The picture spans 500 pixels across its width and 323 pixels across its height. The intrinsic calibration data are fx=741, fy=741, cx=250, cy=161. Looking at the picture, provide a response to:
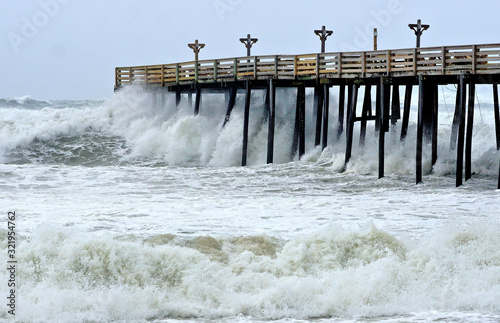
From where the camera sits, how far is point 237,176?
2356cm

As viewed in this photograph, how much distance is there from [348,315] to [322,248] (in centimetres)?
241

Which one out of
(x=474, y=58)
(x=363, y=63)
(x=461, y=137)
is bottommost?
(x=461, y=137)

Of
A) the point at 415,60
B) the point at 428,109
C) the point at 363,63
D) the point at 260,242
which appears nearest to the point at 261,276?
the point at 260,242

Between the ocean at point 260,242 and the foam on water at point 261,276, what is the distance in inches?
0.9

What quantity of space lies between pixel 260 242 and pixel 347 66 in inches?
493

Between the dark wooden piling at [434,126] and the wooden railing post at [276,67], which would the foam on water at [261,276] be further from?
the wooden railing post at [276,67]

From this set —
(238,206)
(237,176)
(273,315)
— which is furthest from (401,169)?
(273,315)

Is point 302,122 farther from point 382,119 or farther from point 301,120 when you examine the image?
point 382,119

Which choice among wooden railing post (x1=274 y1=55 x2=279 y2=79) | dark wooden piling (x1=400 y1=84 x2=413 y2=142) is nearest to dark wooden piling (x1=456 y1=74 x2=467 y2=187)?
dark wooden piling (x1=400 y1=84 x2=413 y2=142)

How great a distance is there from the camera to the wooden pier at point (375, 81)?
20.3 m

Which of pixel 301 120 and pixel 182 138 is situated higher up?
pixel 301 120

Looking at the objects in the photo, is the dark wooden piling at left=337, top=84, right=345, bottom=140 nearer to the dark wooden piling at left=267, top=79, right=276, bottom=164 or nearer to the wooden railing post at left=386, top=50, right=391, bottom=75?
the dark wooden piling at left=267, top=79, right=276, bottom=164

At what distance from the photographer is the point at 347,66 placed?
942 inches

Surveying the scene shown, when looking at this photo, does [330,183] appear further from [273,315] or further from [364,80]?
[273,315]
